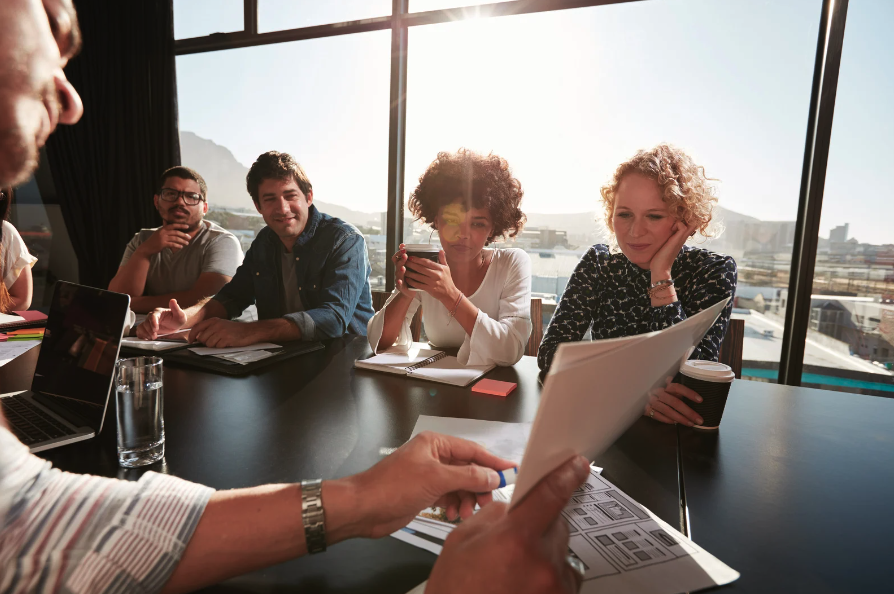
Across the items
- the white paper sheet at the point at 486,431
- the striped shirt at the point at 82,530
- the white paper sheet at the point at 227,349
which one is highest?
the striped shirt at the point at 82,530

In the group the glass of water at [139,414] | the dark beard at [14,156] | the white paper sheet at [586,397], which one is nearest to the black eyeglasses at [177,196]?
the glass of water at [139,414]

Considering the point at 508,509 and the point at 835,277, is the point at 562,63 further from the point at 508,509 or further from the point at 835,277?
the point at 508,509

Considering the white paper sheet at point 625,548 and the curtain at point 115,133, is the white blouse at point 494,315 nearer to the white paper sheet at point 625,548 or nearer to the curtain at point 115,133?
the white paper sheet at point 625,548

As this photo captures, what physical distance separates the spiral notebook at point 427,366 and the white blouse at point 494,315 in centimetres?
6

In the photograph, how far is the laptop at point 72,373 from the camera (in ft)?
3.09

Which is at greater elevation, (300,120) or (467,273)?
(300,120)

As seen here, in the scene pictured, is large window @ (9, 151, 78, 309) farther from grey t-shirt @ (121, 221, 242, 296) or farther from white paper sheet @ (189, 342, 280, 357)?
white paper sheet @ (189, 342, 280, 357)

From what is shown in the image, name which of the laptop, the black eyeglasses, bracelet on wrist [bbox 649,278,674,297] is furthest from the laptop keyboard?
the black eyeglasses

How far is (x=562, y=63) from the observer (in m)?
2.93

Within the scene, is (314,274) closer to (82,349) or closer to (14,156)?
(82,349)

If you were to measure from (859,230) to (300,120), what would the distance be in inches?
139

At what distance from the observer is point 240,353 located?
1.54 metres

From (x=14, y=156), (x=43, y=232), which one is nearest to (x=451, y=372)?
(x=14, y=156)

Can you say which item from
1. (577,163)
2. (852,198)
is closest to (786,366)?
(852,198)
